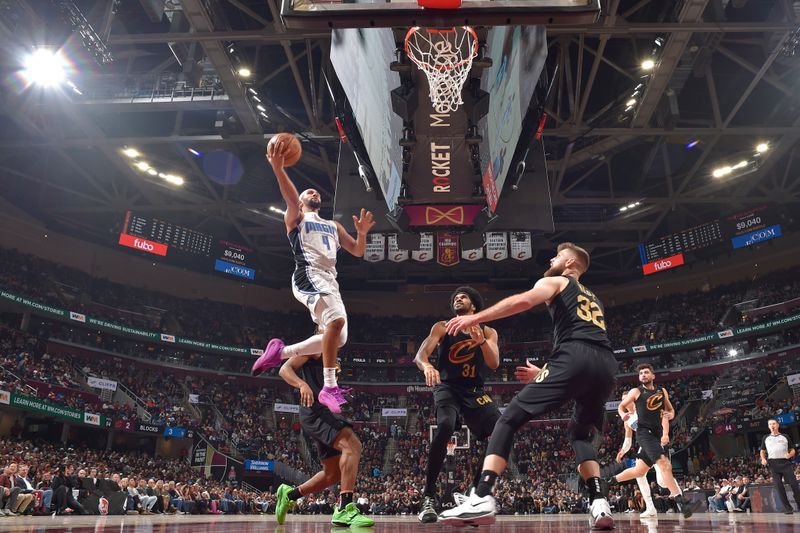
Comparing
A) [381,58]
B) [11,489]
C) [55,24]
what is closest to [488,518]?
[381,58]

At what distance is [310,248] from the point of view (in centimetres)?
497

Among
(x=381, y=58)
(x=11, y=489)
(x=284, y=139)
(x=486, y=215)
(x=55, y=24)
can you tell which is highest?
(x=55, y=24)

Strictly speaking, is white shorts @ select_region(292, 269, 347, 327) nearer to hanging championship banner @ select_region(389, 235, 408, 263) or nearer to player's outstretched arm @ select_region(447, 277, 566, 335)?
player's outstretched arm @ select_region(447, 277, 566, 335)

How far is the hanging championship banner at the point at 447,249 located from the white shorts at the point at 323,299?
12.5 m

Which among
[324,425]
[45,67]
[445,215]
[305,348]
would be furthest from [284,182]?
[45,67]

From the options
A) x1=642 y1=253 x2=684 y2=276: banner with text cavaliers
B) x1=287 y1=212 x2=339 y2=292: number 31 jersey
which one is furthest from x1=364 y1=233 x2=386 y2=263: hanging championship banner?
x1=642 y1=253 x2=684 y2=276: banner with text cavaliers

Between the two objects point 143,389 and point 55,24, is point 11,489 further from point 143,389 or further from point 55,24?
point 143,389

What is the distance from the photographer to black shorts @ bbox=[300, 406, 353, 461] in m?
5.04

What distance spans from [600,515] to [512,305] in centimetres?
163

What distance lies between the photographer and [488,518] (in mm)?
3664

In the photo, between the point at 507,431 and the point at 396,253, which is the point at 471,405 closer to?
the point at 507,431

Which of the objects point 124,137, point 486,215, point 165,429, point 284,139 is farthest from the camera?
point 165,429

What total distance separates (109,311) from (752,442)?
102 feet

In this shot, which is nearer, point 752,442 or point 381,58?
point 381,58
